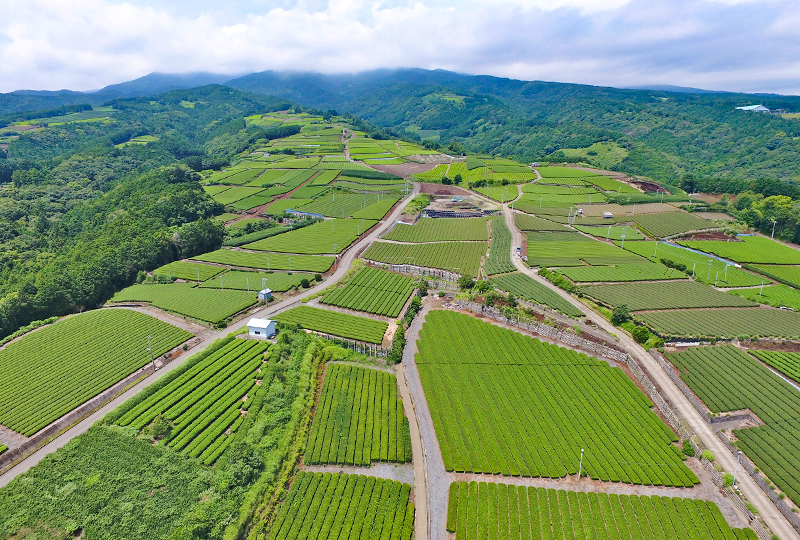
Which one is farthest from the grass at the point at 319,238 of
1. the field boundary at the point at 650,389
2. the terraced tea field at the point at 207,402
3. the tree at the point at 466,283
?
the terraced tea field at the point at 207,402

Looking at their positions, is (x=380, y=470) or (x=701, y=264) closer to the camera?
(x=380, y=470)

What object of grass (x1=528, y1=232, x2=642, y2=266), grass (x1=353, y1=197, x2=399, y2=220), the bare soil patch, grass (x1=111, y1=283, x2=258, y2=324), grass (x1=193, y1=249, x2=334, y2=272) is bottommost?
grass (x1=111, y1=283, x2=258, y2=324)

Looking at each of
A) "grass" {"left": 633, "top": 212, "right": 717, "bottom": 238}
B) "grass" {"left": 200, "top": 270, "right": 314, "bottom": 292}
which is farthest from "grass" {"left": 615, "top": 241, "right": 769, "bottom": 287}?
"grass" {"left": 200, "top": 270, "right": 314, "bottom": 292}

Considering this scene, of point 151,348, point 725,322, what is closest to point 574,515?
point 725,322

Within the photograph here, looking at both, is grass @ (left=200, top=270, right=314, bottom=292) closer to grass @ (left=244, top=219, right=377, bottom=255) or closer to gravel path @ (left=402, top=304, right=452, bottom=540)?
grass @ (left=244, top=219, right=377, bottom=255)

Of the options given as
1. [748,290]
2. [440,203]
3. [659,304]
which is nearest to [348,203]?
[440,203]

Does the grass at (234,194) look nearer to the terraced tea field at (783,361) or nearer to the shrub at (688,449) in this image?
the shrub at (688,449)

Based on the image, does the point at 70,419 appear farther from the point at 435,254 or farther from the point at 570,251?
the point at 570,251
